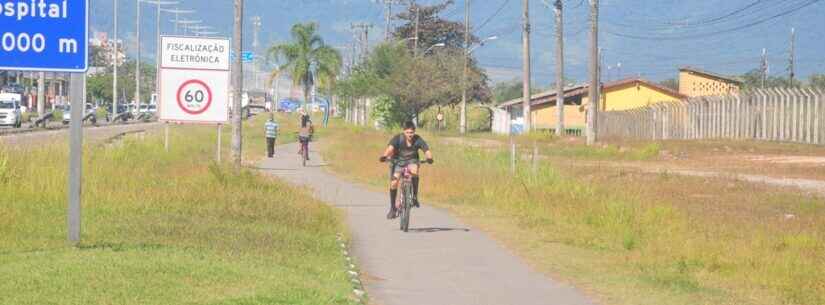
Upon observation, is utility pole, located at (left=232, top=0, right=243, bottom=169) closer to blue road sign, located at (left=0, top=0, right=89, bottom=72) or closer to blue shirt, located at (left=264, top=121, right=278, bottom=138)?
blue shirt, located at (left=264, top=121, right=278, bottom=138)

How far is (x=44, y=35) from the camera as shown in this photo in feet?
42.6

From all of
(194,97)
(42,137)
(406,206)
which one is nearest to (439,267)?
(406,206)

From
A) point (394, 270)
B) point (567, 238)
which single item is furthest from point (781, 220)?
point (394, 270)

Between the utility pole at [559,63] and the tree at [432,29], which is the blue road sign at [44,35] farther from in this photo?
the tree at [432,29]

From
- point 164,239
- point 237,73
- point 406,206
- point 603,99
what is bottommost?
point 164,239

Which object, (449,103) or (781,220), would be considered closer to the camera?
(781,220)

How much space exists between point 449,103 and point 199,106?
228 feet

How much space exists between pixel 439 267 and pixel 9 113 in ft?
202

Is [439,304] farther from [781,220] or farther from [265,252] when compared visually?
[781,220]

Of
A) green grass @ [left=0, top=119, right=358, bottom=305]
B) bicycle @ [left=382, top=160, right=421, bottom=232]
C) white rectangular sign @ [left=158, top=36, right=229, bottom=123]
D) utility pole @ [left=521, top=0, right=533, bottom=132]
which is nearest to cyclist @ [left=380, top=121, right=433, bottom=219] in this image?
bicycle @ [left=382, top=160, right=421, bottom=232]

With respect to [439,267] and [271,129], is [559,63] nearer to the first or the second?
[271,129]

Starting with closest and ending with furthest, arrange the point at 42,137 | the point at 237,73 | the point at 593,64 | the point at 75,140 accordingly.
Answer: the point at 75,140, the point at 237,73, the point at 42,137, the point at 593,64

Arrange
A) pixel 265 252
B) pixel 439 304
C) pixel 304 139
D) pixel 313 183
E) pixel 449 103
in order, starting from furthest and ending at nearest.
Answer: pixel 449 103, pixel 304 139, pixel 313 183, pixel 265 252, pixel 439 304

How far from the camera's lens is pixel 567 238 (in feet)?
61.9
